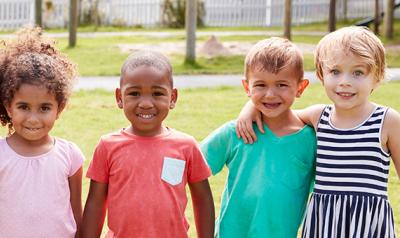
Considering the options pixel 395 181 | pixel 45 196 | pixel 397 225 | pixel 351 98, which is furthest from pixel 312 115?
pixel 395 181

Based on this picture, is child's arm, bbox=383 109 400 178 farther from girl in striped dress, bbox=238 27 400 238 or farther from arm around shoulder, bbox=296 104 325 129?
arm around shoulder, bbox=296 104 325 129

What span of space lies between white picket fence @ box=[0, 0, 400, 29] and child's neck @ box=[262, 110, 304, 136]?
19277 millimetres

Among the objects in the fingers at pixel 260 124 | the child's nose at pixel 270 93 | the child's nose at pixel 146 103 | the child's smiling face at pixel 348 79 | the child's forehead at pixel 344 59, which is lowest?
the fingers at pixel 260 124

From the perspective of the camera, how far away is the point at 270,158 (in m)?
3.53

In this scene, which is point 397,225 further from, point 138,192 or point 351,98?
point 138,192

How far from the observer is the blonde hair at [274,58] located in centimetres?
350

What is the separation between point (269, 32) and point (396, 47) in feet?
14.7

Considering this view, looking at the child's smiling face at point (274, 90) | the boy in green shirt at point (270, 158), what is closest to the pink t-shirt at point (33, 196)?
the boy in green shirt at point (270, 158)

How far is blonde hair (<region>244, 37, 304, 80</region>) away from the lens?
11.5 ft

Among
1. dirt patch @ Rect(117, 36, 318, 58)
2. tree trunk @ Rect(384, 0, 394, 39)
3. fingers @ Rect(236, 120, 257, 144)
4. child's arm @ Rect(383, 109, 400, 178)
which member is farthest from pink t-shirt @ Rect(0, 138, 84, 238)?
tree trunk @ Rect(384, 0, 394, 39)

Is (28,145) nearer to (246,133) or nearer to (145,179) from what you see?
(145,179)

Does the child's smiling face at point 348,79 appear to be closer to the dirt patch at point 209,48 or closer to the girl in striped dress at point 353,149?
the girl in striped dress at point 353,149

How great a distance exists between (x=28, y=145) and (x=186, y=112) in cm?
575

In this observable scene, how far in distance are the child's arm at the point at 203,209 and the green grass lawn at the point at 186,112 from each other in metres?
2.74
